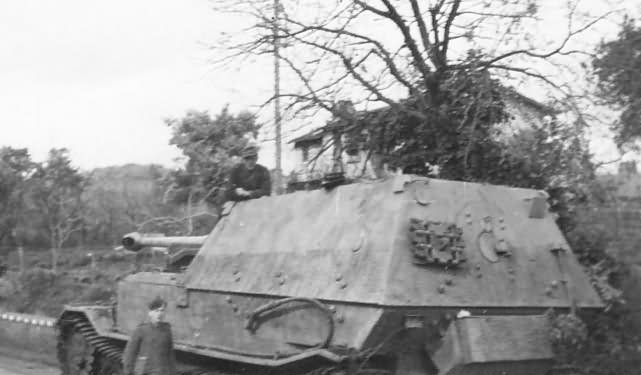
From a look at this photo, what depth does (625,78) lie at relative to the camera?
27.2 feet

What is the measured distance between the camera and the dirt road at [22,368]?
493 inches

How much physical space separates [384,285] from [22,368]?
8871mm

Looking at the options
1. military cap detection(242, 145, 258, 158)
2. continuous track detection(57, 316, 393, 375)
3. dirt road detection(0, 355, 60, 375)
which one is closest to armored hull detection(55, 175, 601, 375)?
continuous track detection(57, 316, 393, 375)

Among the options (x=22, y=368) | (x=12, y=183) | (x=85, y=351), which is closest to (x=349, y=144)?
(x=85, y=351)

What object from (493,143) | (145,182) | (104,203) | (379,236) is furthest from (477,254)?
(145,182)

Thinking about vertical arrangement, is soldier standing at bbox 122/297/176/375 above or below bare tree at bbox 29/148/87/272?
below

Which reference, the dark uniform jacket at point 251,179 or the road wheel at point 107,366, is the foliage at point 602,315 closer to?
the dark uniform jacket at point 251,179

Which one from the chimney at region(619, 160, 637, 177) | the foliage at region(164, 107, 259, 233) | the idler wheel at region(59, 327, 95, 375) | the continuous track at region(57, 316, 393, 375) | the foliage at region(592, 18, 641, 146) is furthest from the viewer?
the foliage at region(164, 107, 259, 233)

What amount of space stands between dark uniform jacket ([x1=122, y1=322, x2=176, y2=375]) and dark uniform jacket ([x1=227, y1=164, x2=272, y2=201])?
7.08 ft

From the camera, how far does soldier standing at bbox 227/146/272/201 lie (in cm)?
938

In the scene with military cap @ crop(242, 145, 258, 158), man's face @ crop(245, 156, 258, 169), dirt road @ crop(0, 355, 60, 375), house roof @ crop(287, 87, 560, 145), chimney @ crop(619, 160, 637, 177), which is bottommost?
dirt road @ crop(0, 355, 60, 375)

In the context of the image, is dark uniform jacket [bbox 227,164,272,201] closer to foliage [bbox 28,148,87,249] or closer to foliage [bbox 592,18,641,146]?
foliage [bbox 592,18,641,146]

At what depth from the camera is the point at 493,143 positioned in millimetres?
9906

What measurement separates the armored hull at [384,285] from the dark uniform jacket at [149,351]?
365mm
